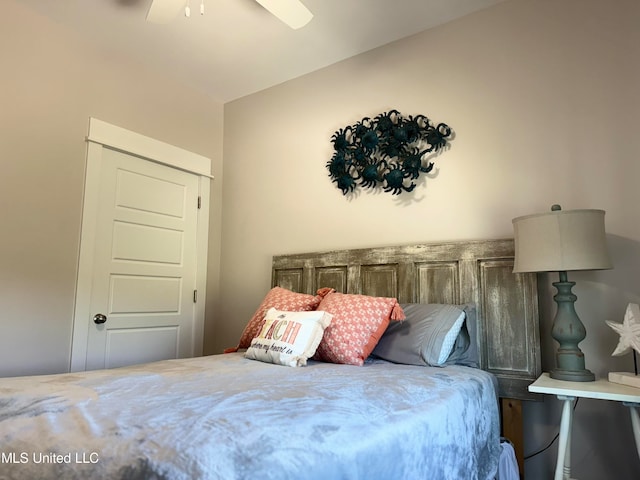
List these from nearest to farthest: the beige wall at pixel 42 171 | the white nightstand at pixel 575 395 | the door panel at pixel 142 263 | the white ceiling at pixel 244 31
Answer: the white nightstand at pixel 575 395 < the beige wall at pixel 42 171 < the white ceiling at pixel 244 31 < the door panel at pixel 142 263

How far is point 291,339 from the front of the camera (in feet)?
6.45

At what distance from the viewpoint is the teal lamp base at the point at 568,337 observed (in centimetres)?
176

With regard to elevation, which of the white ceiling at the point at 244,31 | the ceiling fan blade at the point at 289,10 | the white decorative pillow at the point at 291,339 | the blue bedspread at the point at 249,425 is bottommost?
the blue bedspread at the point at 249,425

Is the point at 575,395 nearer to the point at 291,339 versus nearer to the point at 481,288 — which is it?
the point at 481,288

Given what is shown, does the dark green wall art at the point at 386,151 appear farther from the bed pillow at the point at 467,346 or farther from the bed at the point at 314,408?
the bed pillow at the point at 467,346

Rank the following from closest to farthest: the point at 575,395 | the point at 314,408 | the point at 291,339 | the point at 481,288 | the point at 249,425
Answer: the point at 249,425 < the point at 314,408 < the point at 575,395 < the point at 291,339 < the point at 481,288

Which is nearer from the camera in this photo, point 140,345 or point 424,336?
point 424,336

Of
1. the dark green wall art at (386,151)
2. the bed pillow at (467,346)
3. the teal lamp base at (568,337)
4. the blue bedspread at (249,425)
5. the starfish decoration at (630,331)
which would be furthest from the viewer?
the dark green wall art at (386,151)

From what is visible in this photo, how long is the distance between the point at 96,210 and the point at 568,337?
8.91 ft

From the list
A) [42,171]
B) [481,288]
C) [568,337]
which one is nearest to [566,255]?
[568,337]

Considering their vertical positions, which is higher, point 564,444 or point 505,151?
point 505,151

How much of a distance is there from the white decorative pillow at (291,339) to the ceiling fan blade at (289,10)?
57.5 inches

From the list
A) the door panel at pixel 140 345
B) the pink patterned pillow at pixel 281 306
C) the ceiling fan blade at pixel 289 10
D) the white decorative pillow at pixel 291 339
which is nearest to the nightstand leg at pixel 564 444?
the white decorative pillow at pixel 291 339

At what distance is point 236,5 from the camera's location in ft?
Answer: 7.82
